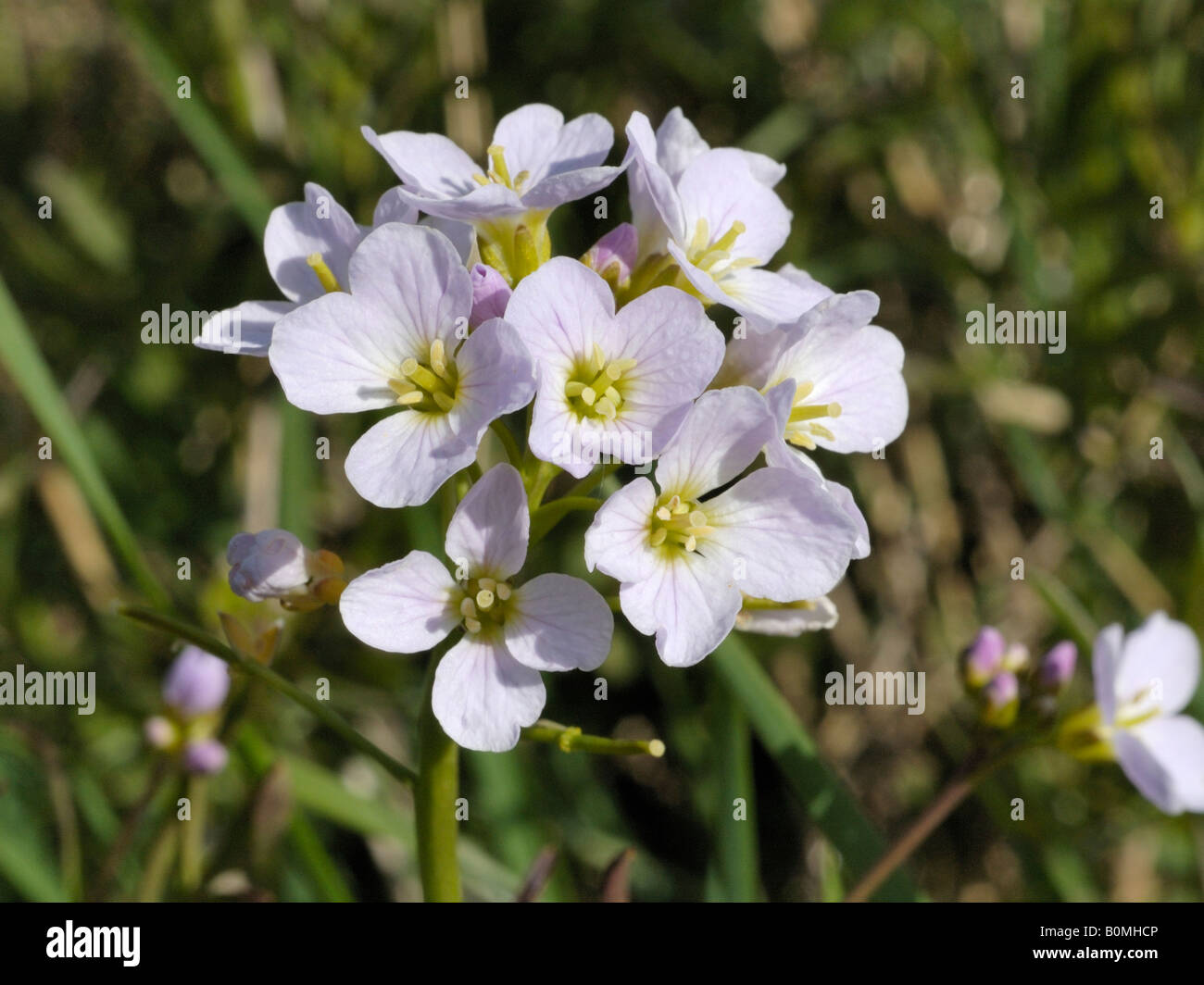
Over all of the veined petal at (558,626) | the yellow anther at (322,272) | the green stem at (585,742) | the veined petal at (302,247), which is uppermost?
the veined petal at (302,247)

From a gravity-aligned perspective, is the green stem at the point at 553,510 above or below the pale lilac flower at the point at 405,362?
below

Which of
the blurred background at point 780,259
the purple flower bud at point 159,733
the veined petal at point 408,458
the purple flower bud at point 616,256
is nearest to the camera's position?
the veined petal at point 408,458

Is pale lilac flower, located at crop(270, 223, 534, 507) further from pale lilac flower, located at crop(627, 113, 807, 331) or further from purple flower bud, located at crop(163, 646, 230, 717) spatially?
purple flower bud, located at crop(163, 646, 230, 717)

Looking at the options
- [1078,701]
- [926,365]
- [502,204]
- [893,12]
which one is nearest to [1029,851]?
[1078,701]

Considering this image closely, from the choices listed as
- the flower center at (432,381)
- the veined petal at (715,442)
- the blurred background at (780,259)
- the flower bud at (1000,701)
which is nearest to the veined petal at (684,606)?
the veined petal at (715,442)

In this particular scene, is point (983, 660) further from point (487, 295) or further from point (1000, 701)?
point (487, 295)

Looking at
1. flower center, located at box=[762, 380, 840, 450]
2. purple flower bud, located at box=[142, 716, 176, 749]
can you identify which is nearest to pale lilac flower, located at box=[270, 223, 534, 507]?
flower center, located at box=[762, 380, 840, 450]

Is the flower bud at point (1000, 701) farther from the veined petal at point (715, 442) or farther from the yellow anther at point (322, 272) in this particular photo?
the yellow anther at point (322, 272)
